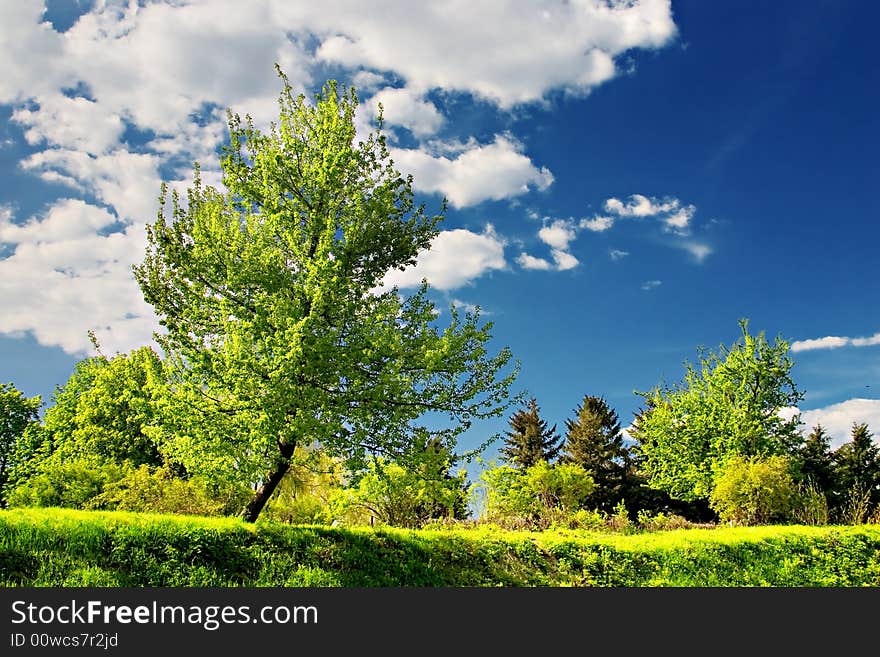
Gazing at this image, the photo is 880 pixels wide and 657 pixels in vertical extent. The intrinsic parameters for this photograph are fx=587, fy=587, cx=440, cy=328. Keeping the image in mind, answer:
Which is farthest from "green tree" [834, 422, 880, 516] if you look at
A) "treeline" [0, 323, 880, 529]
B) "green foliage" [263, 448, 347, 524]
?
"green foliage" [263, 448, 347, 524]

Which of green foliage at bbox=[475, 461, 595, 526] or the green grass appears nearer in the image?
the green grass

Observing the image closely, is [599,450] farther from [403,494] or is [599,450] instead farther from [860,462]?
[403,494]

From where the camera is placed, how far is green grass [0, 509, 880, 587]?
827 cm

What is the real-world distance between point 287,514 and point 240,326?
448 inches

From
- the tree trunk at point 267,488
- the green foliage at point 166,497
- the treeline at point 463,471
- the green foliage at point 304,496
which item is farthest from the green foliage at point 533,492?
the tree trunk at point 267,488

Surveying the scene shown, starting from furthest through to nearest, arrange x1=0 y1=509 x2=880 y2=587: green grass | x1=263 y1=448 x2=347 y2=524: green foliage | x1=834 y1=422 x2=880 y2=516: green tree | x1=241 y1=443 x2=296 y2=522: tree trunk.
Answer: x1=834 y1=422 x2=880 y2=516: green tree → x1=263 y1=448 x2=347 y2=524: green foliage → x1=241 y1=443 x2=296 y2=522: tree trunk → x1=0 y1=509 x2=880 y2=587: green grass

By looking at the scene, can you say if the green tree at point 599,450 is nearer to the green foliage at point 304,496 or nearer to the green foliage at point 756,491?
the green foliage at point 756,491

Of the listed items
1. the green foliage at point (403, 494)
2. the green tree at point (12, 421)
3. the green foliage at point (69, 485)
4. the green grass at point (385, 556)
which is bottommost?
the green grass at point (385, 556)

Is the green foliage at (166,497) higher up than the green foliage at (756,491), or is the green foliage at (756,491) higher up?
the green foliage at (166,497)

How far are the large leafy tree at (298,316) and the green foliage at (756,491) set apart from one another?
17.7 metres

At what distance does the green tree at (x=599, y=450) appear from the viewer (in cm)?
4138

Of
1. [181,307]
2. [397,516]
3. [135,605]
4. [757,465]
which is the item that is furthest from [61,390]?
[757,465]

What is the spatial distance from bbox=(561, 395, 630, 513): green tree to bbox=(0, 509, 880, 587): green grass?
24.9m

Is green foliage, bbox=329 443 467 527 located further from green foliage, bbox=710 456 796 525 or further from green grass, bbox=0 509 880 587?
green foliage, bbox=710 456 796 525
